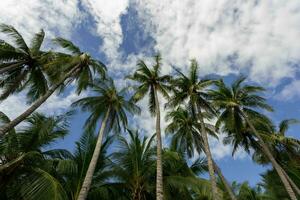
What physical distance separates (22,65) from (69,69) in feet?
9.62

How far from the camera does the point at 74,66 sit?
1869cm

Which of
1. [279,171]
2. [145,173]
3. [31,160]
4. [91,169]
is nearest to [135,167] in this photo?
[145,173]

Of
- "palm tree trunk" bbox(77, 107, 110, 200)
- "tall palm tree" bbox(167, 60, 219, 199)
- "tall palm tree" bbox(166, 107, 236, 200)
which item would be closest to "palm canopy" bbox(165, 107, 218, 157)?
"tall palm tree" bbox(166, 107, 236, 200)

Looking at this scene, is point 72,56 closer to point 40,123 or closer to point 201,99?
point 40,123

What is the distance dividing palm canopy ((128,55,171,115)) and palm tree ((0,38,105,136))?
3.56m

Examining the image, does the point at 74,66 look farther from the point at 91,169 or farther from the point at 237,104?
the point at 237,104

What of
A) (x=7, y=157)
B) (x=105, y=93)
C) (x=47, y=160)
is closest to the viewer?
(x=7, y=157)

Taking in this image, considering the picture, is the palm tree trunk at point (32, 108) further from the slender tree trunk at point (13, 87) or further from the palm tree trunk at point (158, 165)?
the palm tree trunk at point (158, 165)

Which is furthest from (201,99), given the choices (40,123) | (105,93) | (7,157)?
(7,157)

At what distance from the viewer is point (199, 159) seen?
69.3 ft

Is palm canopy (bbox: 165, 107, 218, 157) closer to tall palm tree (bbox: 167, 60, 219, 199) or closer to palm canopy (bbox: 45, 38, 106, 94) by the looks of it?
tall palm tree (bbox: 167, 60, 219, 199)

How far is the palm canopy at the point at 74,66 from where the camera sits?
1717cm

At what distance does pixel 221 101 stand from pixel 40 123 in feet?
49.3

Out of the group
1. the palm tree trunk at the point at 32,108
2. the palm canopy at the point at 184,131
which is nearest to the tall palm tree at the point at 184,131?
the palm canopy at the point at 184,131
